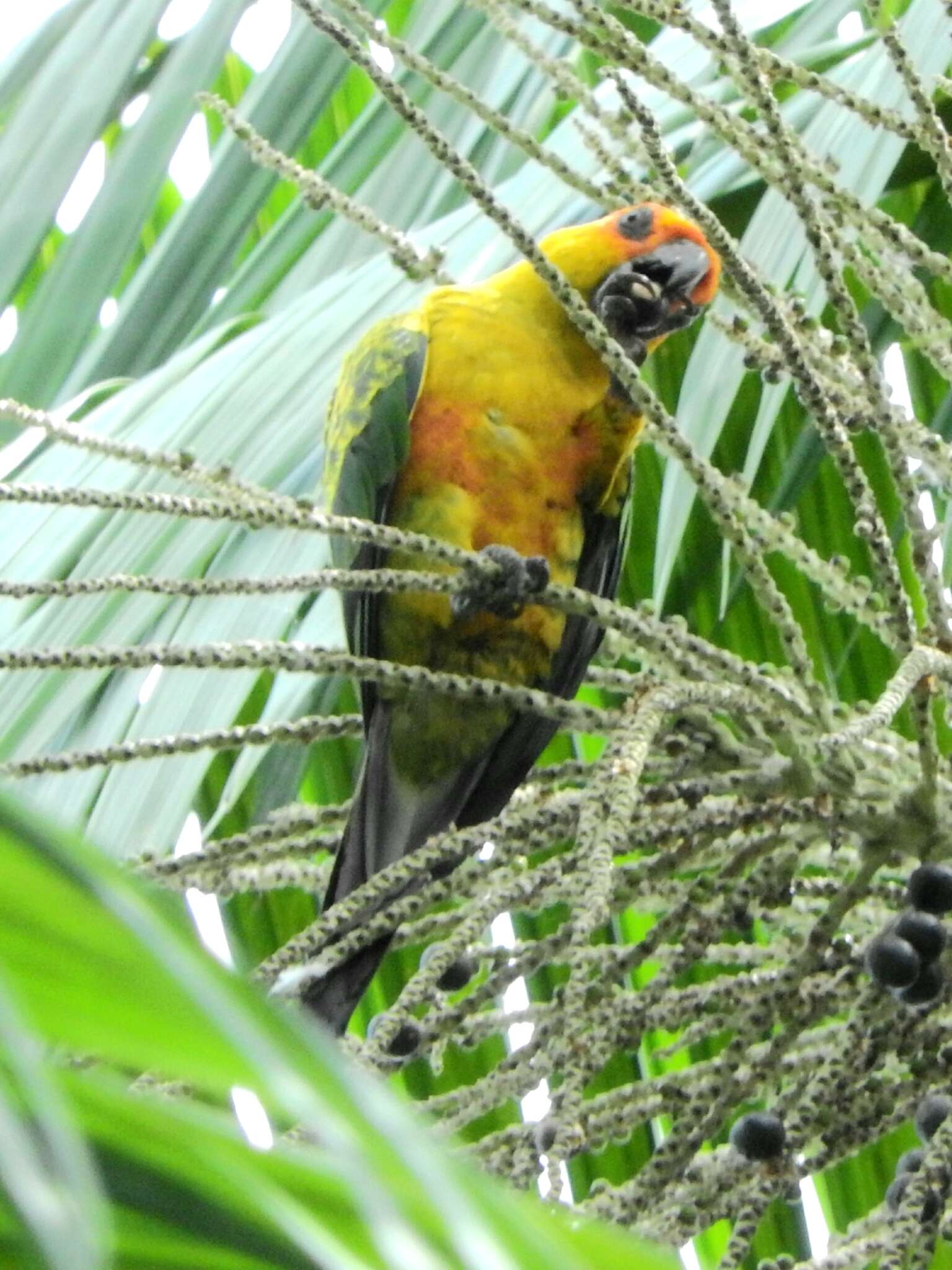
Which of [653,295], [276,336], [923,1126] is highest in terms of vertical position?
[276,336]

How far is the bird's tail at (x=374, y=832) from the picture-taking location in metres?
1.22

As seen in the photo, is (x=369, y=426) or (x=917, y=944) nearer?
(x=917, y=944)

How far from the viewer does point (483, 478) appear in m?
1.81

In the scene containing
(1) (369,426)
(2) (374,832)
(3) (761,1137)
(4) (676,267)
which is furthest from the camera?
(4) (676,267)

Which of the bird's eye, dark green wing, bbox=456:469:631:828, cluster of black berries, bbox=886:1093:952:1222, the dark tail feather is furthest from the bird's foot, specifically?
the bird's eye

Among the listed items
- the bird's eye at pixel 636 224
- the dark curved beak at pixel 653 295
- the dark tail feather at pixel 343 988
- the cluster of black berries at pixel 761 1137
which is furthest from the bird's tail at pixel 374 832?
the bird's eye at pixel 636 224

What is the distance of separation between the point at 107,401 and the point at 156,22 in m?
0.41

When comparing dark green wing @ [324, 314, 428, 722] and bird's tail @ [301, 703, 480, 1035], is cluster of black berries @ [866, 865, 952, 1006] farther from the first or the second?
dark green wing @ [324, 314, 428, 722]

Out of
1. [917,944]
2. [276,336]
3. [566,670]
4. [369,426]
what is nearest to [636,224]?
[369,426]

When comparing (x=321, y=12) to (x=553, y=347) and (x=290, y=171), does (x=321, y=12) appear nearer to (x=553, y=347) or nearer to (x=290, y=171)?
(x=290, y=171)

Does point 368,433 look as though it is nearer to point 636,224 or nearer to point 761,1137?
point 636,224

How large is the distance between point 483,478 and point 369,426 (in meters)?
0.13

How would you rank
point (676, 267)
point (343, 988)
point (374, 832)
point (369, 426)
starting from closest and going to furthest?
point (343, 988) < point (374, 832) < point (369, 426) < point (676, 267)

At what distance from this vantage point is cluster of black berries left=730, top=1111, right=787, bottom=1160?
94 cm
